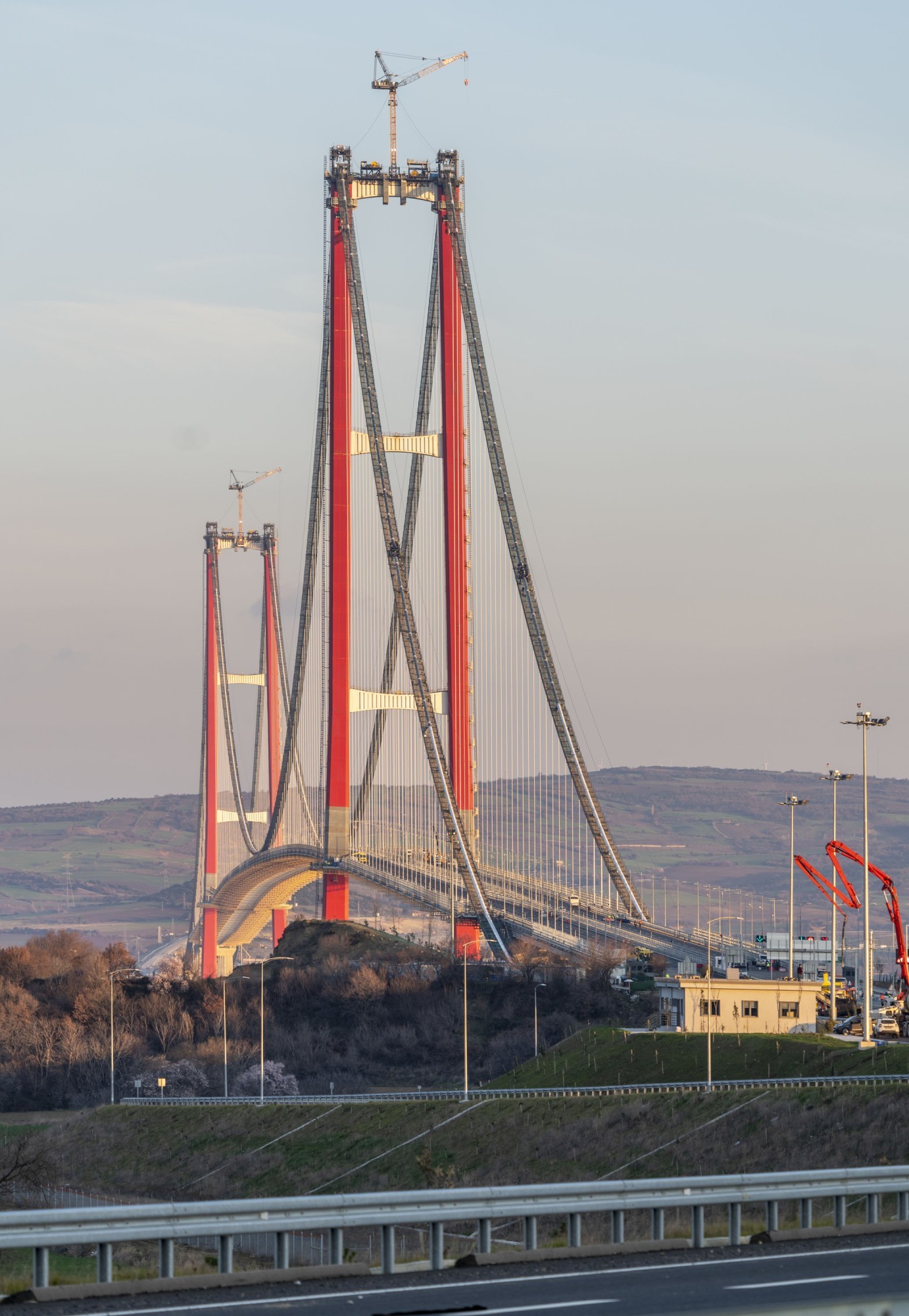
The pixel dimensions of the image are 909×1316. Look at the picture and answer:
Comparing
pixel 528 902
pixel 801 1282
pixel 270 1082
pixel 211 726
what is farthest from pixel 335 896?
pixel 801 1282

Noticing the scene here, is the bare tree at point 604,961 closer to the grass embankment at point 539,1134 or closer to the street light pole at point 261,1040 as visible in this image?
the grass embankment at point 539,1134

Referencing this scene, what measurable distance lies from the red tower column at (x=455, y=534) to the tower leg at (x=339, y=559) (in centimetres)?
737

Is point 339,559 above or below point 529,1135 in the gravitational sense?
above

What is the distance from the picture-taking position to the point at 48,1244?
14555 millimetres

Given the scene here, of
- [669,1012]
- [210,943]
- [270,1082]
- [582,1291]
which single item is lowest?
[270,1082]

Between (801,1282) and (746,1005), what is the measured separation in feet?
191

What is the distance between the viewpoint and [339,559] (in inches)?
3848

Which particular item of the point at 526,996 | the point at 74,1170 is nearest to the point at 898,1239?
the point at 74,1170

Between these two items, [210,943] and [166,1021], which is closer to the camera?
[166,1021]

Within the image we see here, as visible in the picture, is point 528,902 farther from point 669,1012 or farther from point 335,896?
point 335,896

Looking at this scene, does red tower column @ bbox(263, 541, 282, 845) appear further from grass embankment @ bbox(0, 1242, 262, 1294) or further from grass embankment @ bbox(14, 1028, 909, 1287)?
grass embankment @ bbox(0, 1242, 262, 1294)

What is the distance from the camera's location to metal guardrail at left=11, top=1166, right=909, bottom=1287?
15.1 metres

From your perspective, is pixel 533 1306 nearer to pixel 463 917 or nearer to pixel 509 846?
pixel 463 917

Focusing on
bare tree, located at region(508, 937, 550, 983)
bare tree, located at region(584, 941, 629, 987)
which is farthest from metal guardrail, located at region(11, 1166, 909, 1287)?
bare tree, located at region(508, 937, 550, 983)
